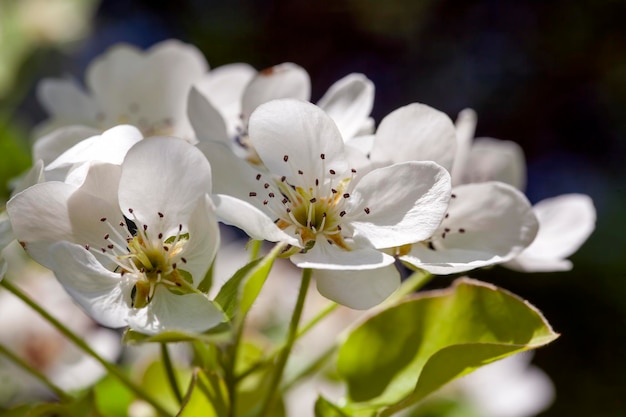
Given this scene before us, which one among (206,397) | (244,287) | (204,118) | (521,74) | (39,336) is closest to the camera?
(244,287)

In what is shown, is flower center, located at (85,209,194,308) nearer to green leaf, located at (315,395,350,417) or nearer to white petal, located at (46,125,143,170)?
white petal, located at (46,125,143,170)

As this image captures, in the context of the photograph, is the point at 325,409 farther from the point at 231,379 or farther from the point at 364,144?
the point at 364,144

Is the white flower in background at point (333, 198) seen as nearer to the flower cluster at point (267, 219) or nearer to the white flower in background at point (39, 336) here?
the flower cluster at point (267, 219)

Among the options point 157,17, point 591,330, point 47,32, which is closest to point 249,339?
point 47,32

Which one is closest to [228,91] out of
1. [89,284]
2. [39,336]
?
[89,284]

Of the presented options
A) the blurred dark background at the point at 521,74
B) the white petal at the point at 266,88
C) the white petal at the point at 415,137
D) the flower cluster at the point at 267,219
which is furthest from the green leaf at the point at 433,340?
the blurred dark background at the point at 521,74

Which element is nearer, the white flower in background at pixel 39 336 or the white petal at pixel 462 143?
the white petal at pixel 462 143

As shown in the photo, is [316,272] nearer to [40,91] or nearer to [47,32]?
[40,91]
